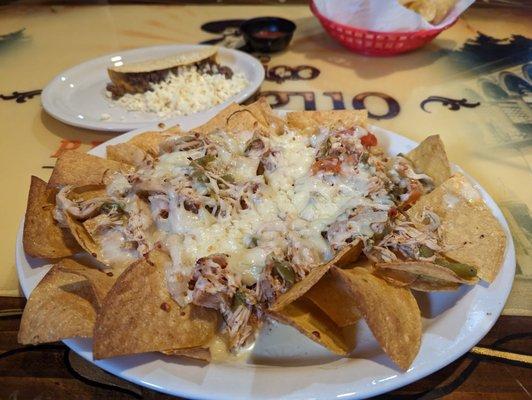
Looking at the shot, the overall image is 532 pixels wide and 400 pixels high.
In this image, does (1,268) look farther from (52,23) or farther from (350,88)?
(52,23)

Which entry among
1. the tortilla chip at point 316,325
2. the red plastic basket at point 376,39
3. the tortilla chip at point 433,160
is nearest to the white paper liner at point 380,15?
the red plastic basket at point 376,39

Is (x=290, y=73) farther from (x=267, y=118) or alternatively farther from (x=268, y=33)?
(x=267, y=118)

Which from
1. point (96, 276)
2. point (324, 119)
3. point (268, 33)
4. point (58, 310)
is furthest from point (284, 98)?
point (58, 310)

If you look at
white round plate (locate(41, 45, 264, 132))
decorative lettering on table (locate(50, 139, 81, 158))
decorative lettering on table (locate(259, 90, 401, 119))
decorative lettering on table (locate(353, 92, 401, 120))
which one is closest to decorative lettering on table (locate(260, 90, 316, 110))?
decorative lettering on table (locate(259, 90, 401, 119))

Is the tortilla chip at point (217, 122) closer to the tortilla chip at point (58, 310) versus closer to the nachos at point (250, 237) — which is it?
→ the nachos at point (250, 237)

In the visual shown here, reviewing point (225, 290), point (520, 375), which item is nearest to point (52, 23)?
point (225, 290)

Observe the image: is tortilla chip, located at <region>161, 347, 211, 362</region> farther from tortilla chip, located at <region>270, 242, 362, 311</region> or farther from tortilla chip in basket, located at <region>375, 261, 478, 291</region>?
tortilla chip in basket, located at <region>375, 261, 478, 291</region>

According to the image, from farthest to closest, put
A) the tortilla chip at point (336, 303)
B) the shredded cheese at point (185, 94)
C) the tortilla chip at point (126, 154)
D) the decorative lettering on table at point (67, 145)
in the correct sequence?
the shredded cheese at point (185, 94) < the decorative lettering on table at point (67, 145) < the tortilla chip at point (126, 154) < the tortilla chip at point (336, 303)
